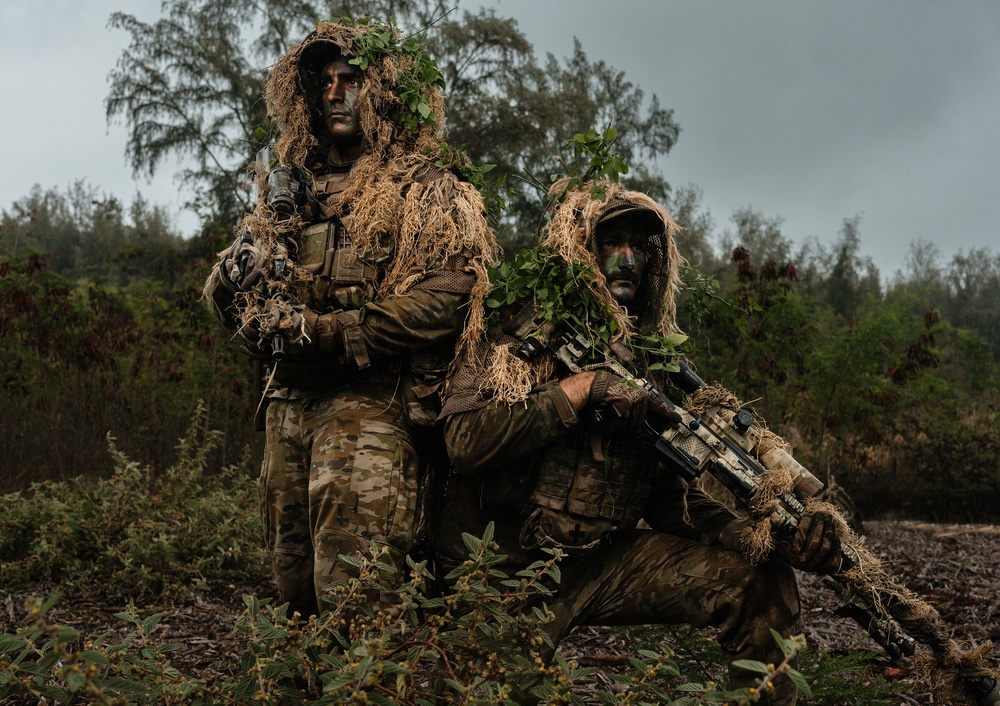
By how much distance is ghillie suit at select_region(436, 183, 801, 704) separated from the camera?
288 centimetres

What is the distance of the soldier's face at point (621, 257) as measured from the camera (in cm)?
316

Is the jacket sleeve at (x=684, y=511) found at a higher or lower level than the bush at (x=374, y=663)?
higher

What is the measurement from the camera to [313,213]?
340cm

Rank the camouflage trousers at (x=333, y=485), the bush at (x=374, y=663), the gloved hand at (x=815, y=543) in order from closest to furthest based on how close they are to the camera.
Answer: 1. the bush at (x=374, y=663)
2. the gloved hand at (x=815, y=543)
3. the camouflage trousers at (x=333, y=485)

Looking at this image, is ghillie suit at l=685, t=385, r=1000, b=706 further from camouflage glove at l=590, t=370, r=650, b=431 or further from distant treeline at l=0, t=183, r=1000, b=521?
distant treeline at l=0, t=183, r=1000, b=521

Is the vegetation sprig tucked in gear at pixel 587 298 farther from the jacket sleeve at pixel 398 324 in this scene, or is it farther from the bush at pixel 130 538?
the bush at pixel 130 538

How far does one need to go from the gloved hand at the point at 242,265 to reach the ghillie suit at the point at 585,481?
30.3 inches

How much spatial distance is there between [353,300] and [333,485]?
68 cm

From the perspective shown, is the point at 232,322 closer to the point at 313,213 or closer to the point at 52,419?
the point at 313,213

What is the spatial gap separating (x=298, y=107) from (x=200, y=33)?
14.8 metres

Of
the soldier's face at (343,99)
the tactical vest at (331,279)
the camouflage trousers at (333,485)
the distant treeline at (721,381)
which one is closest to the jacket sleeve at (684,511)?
the camouflage trousers at (333,485)

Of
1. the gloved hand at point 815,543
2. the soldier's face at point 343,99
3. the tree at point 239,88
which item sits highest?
the tree at point 239,88

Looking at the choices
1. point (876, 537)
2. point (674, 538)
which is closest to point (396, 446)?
point (674, 538)

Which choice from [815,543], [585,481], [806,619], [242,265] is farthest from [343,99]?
[806,619]
